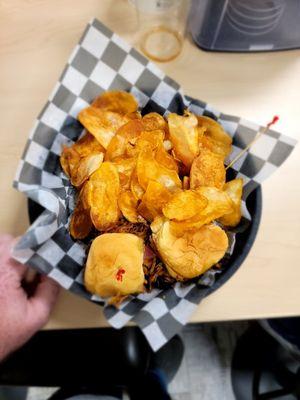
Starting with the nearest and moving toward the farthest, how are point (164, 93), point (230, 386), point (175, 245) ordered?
point (175, 245), point (164, 93), point (230, 386)

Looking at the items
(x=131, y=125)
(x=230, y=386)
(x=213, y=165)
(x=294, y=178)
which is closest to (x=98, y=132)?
(x=131, y=125)

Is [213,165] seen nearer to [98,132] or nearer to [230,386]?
[98,132]

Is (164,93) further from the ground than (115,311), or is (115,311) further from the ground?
(164,93)

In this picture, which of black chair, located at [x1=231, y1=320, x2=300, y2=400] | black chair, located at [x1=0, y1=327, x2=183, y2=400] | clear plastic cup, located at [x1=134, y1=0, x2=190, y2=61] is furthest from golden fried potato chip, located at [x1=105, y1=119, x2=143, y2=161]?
black chair, located at [x1=231, y1=320, x2=300, y2=400]

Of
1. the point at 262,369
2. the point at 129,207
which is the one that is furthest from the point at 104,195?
the point at 262,369

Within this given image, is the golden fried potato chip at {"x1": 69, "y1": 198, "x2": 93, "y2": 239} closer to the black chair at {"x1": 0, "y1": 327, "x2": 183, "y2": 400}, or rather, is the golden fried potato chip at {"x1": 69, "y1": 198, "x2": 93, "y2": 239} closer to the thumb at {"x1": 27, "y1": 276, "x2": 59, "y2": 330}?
the thumb at {"x1": 27, "y1": 276, "x2": 59, "y2": 330}

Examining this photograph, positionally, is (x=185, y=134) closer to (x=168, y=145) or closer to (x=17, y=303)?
(x=168, y=145)
